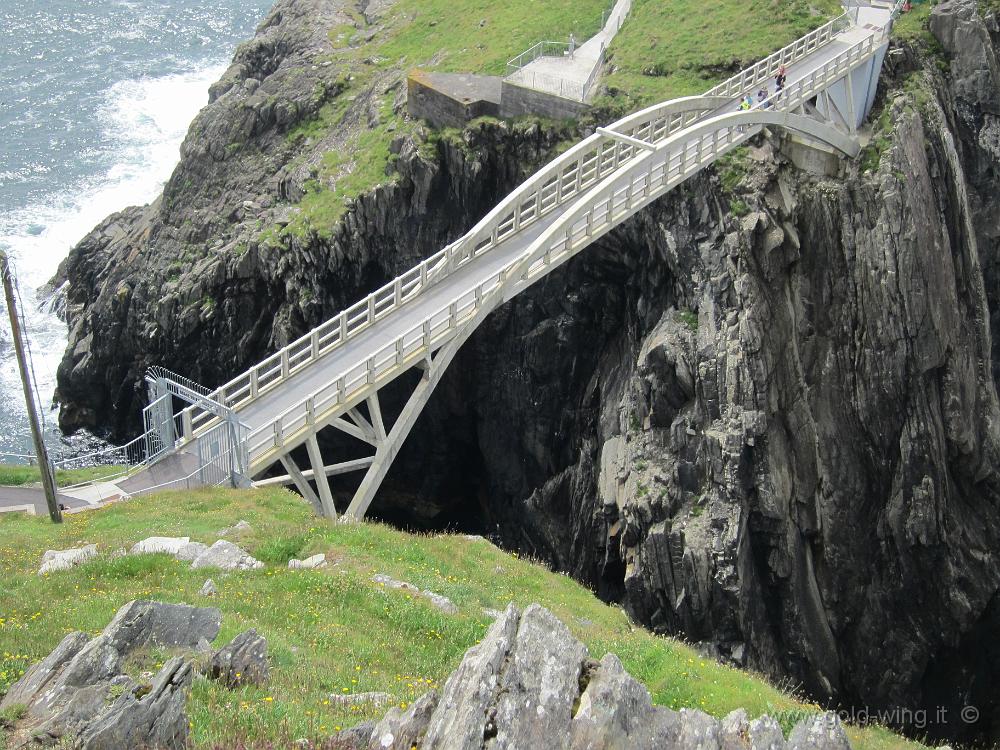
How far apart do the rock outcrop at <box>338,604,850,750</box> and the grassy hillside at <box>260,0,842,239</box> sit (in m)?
35.0

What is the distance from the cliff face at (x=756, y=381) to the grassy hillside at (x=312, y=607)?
12.5 m

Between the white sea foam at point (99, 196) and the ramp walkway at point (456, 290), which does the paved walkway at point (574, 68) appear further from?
the white sea foam at point (99, 196)

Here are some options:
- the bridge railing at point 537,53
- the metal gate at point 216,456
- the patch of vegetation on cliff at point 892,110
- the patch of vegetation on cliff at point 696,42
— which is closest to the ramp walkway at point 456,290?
the metal gate at point 216,456

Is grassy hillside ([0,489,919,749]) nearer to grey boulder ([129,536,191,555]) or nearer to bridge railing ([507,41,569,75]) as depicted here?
grey boulder ([129,536,191,555])

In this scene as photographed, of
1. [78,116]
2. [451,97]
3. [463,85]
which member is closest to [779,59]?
[463,85]

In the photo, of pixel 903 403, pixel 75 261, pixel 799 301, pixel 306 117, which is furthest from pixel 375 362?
pixel 75 261

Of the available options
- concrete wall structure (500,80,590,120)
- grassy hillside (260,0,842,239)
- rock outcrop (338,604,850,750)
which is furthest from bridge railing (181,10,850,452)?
rock outcrop (338,604,850,750)

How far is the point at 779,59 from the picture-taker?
46.2 m

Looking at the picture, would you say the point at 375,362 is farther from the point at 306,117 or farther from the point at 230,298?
the point at 306,117

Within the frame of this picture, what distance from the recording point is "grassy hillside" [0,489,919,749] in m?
15.1

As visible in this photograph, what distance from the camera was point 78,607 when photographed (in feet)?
60.9

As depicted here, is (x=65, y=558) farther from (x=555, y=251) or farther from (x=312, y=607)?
(x=555, y=251)

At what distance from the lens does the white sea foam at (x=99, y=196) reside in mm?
57688

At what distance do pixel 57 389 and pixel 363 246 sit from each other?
19914 millimetres
